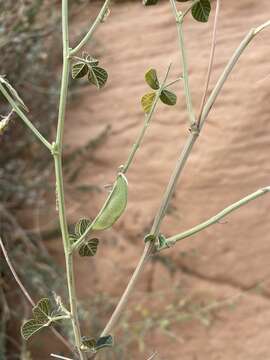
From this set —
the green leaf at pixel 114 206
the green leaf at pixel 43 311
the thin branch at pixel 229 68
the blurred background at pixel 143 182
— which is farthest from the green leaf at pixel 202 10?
→ the blurred background at pixel 143 182

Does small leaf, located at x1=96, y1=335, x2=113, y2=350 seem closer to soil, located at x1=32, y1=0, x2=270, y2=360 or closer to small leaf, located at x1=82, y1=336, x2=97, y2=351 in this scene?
small leaf, located at x1=82, y1=336, x2=97, y2=351

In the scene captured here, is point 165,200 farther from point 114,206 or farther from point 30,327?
point 30,327

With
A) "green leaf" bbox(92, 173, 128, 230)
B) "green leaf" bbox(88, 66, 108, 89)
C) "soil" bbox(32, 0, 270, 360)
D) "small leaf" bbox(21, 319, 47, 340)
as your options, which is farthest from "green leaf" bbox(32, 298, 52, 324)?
"soil" bbox(32, 0, 270, 360)

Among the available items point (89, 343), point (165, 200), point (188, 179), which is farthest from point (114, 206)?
point (188, 179)

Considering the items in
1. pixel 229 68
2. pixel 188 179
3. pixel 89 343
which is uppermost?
pixel 188 179

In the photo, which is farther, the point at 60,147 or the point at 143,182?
the point at 143,182
